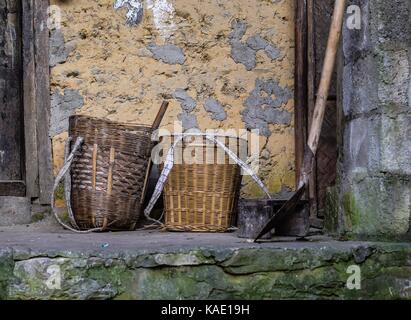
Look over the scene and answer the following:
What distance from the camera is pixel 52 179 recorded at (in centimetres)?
386

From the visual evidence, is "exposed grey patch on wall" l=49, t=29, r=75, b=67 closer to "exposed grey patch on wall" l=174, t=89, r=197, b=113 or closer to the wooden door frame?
the wooden door frame

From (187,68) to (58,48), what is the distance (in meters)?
0.71

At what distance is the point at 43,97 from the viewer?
3.90m

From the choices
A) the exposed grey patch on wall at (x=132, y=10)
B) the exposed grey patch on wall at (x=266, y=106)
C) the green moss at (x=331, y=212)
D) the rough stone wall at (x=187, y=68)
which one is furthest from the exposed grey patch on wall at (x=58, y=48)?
the green moss at (x=331, y=212)

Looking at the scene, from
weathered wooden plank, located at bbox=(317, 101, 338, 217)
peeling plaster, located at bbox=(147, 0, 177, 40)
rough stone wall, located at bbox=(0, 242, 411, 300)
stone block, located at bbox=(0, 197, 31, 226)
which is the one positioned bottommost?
rough stone wall, located at bbox=(0, 242, 411, 300)

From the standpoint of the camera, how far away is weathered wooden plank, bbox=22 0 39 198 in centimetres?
390

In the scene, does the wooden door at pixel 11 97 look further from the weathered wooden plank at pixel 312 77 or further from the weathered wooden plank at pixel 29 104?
the weathered wooden plank at pixel 312 77

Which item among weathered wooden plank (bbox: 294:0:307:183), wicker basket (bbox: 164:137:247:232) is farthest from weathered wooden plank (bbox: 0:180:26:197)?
weathered wooden plank (bbox: 294:0:307:183)

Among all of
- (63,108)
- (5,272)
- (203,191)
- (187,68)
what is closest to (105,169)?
(203,191)

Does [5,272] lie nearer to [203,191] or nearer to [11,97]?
[203,191]

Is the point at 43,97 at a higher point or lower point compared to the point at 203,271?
higher

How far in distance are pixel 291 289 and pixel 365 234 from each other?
0.45 meters

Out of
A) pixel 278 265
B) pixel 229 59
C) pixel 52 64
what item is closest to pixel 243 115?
pixel 229 59

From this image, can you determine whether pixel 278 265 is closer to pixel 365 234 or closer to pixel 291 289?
pixel 291 289
